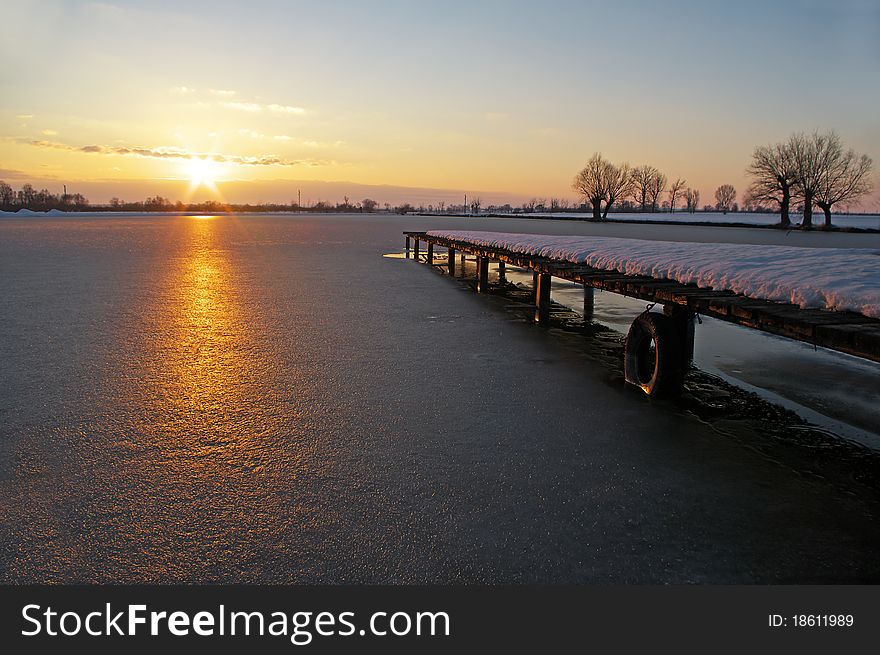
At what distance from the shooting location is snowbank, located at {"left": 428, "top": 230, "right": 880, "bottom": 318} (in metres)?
6.01

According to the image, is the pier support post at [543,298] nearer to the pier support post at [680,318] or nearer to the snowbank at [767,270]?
the snowbank at [767,270]

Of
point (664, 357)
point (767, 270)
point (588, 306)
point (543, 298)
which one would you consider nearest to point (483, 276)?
point (588, 306)

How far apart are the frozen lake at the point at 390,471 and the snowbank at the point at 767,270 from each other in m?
1.41

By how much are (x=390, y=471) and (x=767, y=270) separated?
5221 millimetres

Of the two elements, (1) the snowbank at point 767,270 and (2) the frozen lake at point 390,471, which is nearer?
(2) the frozen lake at point 390,471

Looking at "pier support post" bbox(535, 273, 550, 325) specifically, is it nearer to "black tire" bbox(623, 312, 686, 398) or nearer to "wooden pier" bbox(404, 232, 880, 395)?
"wooden pier" bbox(404, 232, 880, 395)

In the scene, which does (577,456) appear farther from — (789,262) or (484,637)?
(789,262)

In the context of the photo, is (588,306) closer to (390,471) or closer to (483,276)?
(483,276)

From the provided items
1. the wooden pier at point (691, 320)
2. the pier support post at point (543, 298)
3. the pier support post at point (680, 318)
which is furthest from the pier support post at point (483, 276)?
the pier support post at point (680, 318)

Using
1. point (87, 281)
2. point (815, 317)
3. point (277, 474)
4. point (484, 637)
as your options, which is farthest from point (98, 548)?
point (87, 281)

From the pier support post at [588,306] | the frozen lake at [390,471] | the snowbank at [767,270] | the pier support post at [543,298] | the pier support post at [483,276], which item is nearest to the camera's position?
the frozen lake at [390,471]

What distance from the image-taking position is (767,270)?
739 centimetres

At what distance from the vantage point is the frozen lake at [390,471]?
3734mm

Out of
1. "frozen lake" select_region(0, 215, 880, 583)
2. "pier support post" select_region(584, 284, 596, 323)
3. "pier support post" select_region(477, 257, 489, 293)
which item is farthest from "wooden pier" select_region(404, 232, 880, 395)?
"pier support post" select_region(477, 257, 489, 293)
